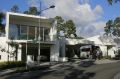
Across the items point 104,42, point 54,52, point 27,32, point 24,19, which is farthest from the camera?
point 104,42

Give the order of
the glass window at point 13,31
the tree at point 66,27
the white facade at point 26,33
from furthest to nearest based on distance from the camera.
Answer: the tree at point 66,27 < the glass window at point 13,31 < the white facade at point 26,33

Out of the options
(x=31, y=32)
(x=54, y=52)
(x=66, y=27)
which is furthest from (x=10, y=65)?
(x=66, y=27)

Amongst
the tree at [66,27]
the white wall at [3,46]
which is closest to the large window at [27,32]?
the white wall at [3,46]

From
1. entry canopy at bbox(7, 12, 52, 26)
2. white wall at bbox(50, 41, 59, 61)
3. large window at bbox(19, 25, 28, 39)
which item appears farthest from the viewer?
white wall at bbox(50, 41, 59, 61)

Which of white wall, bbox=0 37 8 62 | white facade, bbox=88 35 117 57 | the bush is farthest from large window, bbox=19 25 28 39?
white facade, bbox=88 35 117 57

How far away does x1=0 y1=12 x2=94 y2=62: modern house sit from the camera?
44688mm

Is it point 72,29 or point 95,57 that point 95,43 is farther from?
point 72,29

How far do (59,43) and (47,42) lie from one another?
3085 millimetres

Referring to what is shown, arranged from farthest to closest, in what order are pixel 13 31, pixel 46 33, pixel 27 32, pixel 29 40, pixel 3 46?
pixel 46 33 < pixel 27 32 < pixel 13 31 < pixel 29 40 < pixel 3 46

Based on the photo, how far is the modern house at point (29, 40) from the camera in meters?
44.7

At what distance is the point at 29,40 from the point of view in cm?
4544

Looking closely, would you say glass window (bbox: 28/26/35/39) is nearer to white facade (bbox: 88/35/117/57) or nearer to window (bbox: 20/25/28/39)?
window (bbox: 20/25/28/39)

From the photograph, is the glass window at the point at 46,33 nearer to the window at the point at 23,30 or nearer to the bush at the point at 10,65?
the window at the point at 23,30

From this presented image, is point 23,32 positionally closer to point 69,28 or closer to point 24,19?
point 24,19
